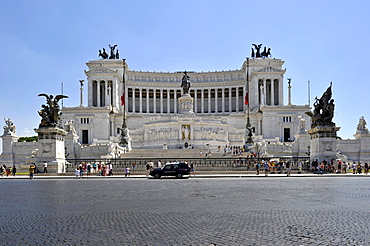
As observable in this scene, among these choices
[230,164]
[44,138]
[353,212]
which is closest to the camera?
[353,212]

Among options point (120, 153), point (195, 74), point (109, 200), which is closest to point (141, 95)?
point (195, 74)

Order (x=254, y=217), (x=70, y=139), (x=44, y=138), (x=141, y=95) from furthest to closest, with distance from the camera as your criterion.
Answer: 1. (x=141, y=95)
2. (x=70, y=139)
3. (x=44, y=138)
4. (x=254, y=217)

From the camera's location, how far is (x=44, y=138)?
33.5 m

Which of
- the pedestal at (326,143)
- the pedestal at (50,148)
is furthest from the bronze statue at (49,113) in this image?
the pedestal at (326,143)

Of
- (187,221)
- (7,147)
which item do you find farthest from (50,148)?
(7,147)

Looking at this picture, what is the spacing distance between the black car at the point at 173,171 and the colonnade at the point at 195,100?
70306 millimetres

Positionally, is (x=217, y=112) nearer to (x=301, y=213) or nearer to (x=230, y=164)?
(x=230, y=164)

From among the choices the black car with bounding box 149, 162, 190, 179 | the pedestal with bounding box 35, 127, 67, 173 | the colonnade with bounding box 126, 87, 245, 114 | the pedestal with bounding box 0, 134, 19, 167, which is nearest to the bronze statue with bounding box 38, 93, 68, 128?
the pedestal with bounding box 35, 127, 67, 173

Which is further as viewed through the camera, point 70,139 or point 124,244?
point 70,139

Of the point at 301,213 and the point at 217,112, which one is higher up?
the point at 217,112

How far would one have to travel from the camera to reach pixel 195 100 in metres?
105

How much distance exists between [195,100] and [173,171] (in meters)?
74.5

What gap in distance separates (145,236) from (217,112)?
313 ft

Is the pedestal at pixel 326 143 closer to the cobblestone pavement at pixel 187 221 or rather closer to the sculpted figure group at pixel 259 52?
the cobblestone pavement at pixel 187 221
